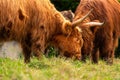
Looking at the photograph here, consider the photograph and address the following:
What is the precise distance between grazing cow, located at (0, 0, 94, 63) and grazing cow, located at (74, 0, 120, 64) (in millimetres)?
1330

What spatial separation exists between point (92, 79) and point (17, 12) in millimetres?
2579

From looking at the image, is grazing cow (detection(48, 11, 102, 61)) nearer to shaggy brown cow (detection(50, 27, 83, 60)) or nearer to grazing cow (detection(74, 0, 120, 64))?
shaggy brown cow (detection(50, 27, 83, 60))

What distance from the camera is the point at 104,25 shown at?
12.7 metres

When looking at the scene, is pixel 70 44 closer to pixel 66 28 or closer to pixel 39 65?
pixel 66 28

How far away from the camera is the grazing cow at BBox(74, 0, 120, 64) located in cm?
1269

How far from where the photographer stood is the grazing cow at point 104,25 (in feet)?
41.6

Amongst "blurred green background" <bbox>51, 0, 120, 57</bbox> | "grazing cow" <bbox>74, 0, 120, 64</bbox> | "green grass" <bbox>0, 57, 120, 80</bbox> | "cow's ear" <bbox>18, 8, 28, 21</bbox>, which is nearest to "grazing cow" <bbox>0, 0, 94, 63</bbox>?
"cow's ear" <bbox>18, 8, 28, 21</bbox>

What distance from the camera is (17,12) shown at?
393 inches

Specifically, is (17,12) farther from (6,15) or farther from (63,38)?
(63,38)

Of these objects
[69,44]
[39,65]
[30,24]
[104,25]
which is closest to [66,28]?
[69,44]

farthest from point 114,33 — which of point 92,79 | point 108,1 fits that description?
point 92,79

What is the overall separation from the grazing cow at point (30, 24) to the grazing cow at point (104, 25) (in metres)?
1.33

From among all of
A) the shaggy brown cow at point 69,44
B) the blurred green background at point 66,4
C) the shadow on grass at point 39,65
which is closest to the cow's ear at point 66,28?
the shaggy brown cow at point 69,44

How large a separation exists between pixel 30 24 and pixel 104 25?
9.21 feet
